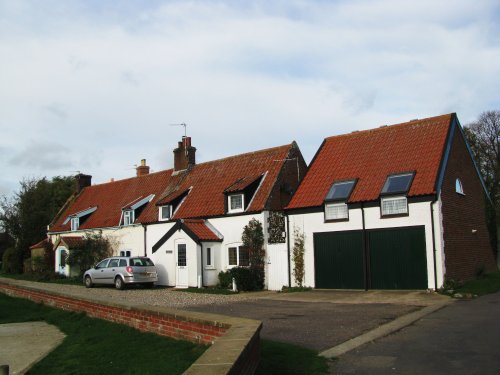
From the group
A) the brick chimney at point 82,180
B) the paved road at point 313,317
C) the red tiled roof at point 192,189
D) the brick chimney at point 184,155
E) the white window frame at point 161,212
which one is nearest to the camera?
the paved road at point 313,317

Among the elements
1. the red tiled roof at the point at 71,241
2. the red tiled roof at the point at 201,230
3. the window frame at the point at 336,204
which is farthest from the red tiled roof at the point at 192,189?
the window frame at the point at 336,204

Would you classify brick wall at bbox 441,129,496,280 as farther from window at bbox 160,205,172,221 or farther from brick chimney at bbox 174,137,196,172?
brick chimney at bbox 174,137,196,172

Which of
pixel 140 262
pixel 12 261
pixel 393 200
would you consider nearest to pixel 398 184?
pixel 393 200

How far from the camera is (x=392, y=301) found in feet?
57.4

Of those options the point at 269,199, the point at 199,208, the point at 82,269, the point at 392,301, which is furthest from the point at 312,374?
the point at 82,269

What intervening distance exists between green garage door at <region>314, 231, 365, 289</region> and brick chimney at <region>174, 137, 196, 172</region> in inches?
527

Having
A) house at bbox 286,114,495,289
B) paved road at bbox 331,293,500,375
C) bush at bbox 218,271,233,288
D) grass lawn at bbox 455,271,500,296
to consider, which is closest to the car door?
bush at bbox 218,271,233,288

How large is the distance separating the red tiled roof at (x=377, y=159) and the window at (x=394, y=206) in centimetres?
45

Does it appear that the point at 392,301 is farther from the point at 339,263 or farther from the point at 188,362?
the point at 188,362

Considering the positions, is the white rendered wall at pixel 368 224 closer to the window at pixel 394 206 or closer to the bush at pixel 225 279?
the window at pixel 394 206

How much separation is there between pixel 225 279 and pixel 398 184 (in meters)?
9.12

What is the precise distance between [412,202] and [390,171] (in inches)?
84.8

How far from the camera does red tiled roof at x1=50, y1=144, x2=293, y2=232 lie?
91.5 ft

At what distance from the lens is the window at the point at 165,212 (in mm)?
30441
